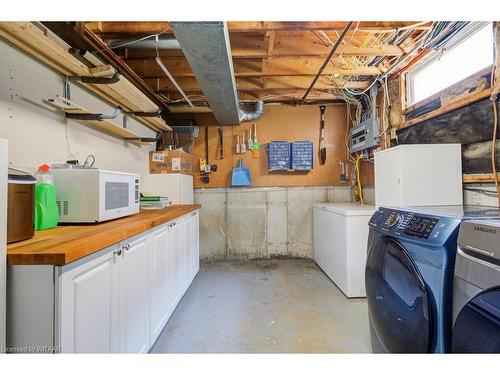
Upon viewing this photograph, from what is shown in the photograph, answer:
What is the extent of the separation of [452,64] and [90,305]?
3.04 metres

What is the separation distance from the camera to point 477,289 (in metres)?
0.80

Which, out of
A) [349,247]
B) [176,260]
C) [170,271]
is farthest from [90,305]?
[349,247]

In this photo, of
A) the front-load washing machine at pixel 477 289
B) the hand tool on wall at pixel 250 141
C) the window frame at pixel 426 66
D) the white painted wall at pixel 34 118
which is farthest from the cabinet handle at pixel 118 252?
the hand tool on wall at pixel 250 141

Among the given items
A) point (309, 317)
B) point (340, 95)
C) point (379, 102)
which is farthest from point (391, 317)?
point (340, 95)

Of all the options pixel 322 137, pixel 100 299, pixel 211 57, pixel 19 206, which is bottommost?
pixel 100 299

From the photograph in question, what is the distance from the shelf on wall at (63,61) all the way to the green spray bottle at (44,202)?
71 cm

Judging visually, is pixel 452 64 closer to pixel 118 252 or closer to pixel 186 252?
pixel 118 252

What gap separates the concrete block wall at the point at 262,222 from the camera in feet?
12.2

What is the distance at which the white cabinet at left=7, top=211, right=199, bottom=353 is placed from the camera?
0.84 m

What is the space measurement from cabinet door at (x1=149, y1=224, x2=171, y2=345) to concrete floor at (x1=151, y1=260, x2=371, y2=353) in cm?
15

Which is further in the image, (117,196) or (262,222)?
(262,222)

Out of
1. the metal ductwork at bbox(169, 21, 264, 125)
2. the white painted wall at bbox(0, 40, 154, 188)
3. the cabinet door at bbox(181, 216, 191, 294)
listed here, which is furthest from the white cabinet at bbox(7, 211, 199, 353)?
the metal ductwork at bbox(169, 21, 264, 125)

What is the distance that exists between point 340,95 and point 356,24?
163 centimetres

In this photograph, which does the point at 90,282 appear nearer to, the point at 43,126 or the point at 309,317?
the point at 43,126
